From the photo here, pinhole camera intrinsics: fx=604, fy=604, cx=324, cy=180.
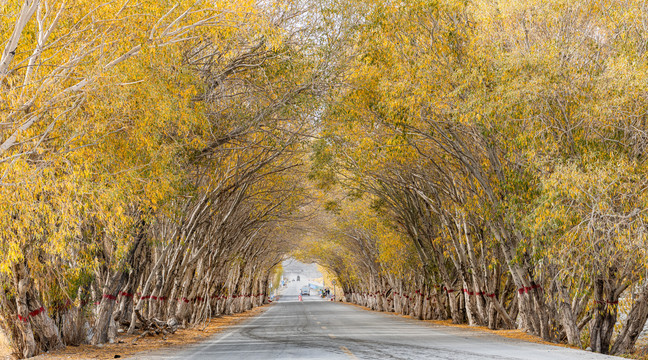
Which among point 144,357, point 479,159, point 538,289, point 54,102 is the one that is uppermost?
point 479,159

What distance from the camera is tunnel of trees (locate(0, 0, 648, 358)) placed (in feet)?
32.8

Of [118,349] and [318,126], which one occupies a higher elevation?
[318,126]

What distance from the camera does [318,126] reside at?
21438mm

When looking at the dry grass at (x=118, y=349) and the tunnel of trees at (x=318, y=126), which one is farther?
the dry grass at (x=118, y=349)

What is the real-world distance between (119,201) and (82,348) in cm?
700

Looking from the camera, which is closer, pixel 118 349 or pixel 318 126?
pixel 118 349

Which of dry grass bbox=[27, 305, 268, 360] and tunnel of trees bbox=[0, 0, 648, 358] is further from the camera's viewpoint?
dry grass bbox=[27, 305, 268, 360]

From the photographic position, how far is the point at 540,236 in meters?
13.2

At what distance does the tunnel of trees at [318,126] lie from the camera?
9992mm

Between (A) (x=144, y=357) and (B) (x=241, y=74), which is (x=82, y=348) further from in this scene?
(B) (x=241, y=74)

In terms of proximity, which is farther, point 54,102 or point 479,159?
point 479,159

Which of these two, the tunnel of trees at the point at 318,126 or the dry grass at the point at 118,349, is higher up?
the tunnel of trees at the point at 318,126

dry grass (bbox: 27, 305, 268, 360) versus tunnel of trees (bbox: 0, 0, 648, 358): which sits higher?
tunnel of trees (bbox: 0, 0, 648, 358)

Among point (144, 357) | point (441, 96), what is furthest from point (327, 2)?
point (144, 357)
